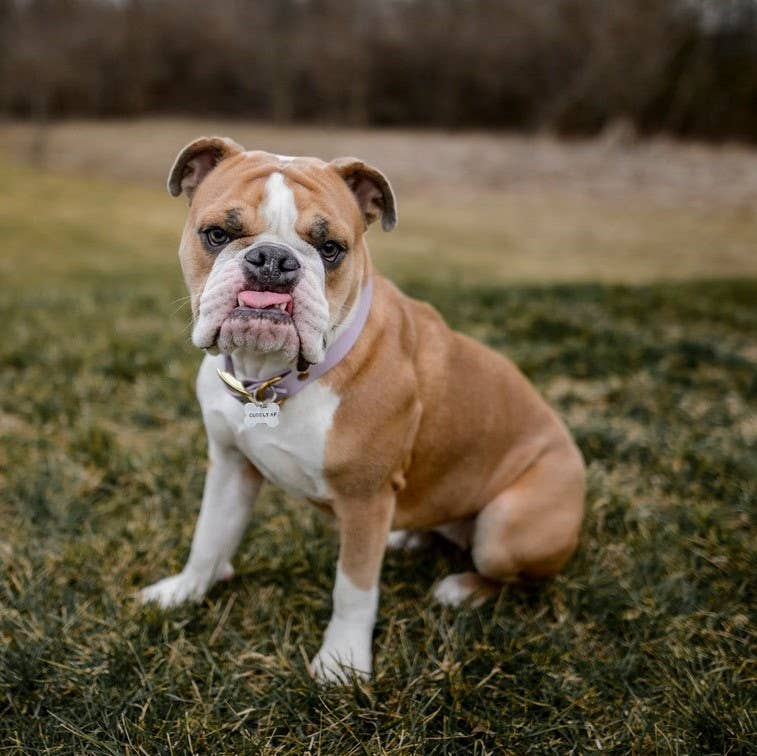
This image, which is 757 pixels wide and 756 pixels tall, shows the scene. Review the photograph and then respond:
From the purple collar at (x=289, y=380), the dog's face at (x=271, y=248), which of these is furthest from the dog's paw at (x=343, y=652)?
the dog's face at (x=271, y=248)

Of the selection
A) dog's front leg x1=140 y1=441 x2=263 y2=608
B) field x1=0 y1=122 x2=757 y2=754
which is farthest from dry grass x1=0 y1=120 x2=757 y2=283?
dog's front leg x1=140 y1=441 x2=263 y2=608

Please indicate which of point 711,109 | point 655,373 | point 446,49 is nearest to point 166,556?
point 655,373

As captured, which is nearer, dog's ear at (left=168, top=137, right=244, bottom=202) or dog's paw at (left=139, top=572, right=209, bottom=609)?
dog's ear at (left=168, top=137, right=244, bottom=202)

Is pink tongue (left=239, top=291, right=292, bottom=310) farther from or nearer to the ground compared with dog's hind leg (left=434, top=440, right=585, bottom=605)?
farther from the ground

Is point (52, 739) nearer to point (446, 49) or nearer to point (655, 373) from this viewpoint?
point (655, 373)

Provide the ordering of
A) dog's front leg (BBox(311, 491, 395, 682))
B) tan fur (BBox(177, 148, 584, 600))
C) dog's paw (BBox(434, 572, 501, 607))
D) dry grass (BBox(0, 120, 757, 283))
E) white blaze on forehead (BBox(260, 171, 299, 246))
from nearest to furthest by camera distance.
Answer: white blaze on forehead (BBox(260, 171, 299, 246)) → tan fur (BBox(177, 148, 584, 600)) → dog's front leg (BBox(311, 491, 395, 682)) → dog's paw (BBox(434, 572, 501, 607)) → dry grass (BBox(0, 120, 757, 283))

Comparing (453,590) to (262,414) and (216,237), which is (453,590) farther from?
(216,237)

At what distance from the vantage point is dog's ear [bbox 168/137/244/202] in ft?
7.53

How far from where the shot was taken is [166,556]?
9.27 ft

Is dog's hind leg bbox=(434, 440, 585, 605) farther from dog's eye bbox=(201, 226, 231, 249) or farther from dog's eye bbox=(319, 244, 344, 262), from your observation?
dog's eye bbox=(201, 226, 231, 249)

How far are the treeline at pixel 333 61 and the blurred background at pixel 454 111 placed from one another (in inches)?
2.4

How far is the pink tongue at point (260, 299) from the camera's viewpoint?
1936 millimetres

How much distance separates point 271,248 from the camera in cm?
195

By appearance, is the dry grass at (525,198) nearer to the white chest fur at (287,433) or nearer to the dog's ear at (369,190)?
the dog's ear at (369,190)
